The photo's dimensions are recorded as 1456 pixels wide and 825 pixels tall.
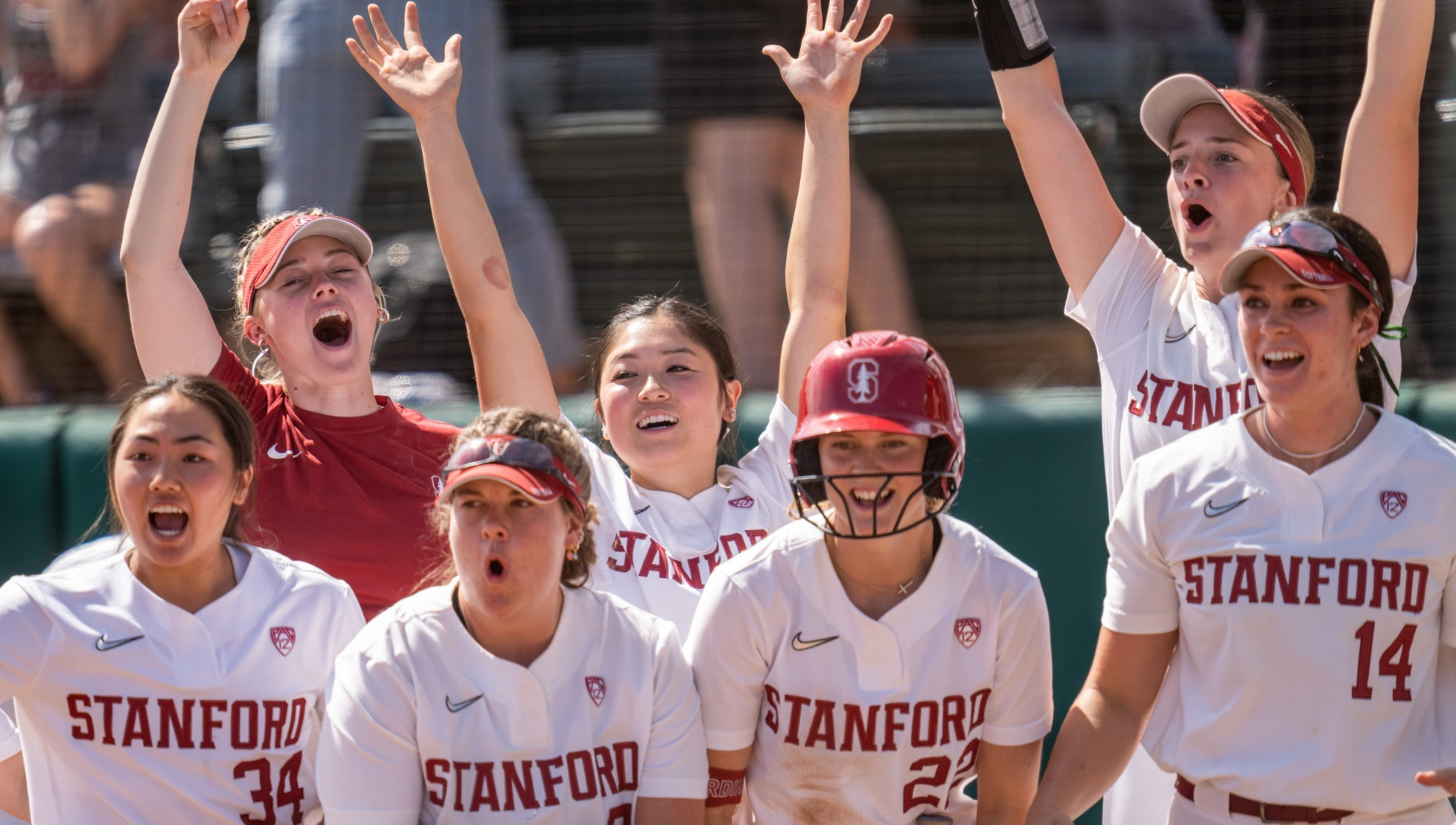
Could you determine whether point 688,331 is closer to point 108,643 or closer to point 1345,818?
point 108,643

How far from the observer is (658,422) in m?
2.83

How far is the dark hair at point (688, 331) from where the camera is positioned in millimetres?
2924

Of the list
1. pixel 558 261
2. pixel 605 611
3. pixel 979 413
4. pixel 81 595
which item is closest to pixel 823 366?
pixel 605 611

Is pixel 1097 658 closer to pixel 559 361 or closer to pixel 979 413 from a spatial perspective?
pixel 979 413

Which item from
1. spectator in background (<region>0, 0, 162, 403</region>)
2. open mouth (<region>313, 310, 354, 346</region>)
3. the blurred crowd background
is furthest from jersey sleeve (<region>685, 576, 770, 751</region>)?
spectator in background (<region>0, 0, 162, 403</region>)

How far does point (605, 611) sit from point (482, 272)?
0.90 m

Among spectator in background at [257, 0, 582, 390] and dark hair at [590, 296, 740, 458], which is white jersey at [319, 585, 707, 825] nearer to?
dark hair at [590, 296, 740, 458]

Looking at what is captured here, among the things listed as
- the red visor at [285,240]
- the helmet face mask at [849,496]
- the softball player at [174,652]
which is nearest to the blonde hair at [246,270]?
the red visor at [285,240]

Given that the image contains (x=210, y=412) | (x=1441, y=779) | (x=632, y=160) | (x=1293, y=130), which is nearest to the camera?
(x=1441, y=779)

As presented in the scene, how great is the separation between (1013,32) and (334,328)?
1.41 metres

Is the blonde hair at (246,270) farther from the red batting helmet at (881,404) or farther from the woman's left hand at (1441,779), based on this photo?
the woman's left hand at (1441,779)

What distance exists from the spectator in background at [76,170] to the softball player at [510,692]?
8.73ft

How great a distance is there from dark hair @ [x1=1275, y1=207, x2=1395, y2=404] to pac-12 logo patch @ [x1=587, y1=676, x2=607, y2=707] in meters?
1.21

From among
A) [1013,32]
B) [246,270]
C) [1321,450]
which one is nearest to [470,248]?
[246,270]
